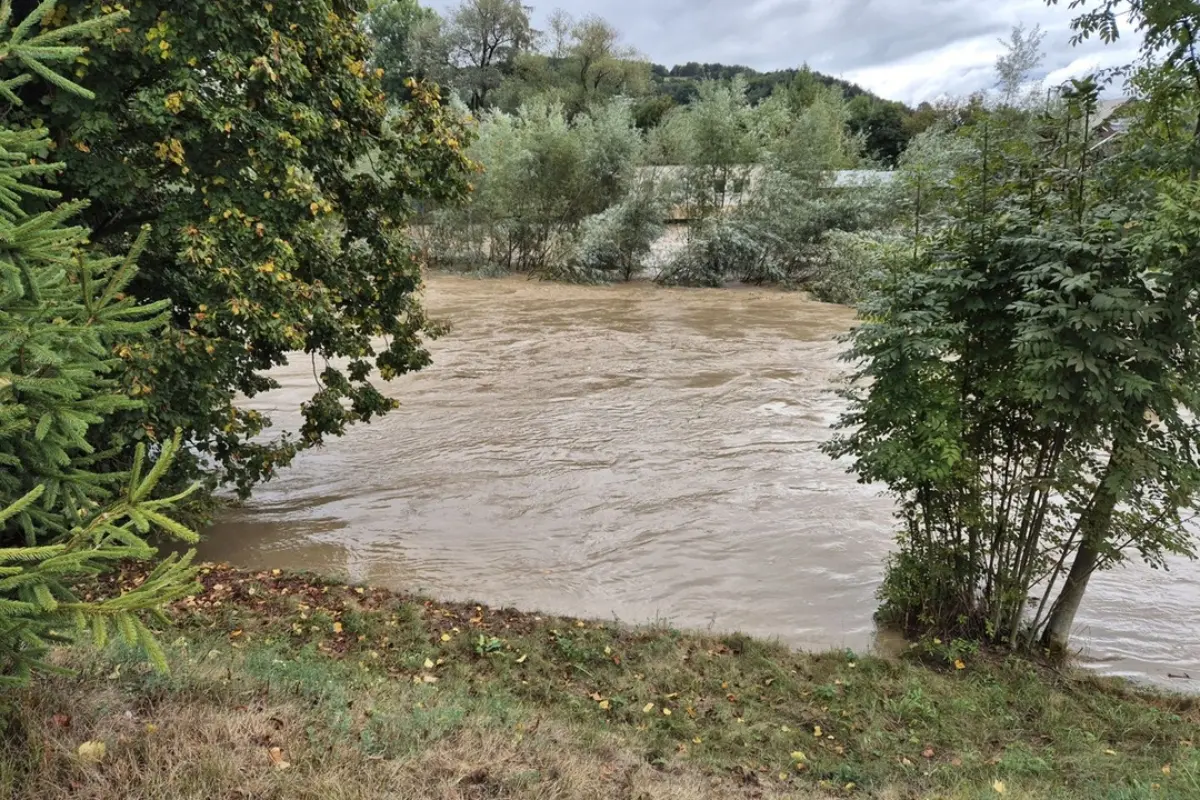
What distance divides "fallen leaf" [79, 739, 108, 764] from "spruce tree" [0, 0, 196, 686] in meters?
0.39

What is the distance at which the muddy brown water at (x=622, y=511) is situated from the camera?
6926mm

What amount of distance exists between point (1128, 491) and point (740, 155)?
928 inches

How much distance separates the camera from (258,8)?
5852mm

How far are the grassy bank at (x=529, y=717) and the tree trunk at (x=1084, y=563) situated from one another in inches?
14.1

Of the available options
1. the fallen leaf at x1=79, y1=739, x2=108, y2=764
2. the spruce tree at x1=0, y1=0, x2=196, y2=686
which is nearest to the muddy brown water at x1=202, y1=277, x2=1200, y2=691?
the fallen leaf at x1=79, y1=739, x2=108, y2=764

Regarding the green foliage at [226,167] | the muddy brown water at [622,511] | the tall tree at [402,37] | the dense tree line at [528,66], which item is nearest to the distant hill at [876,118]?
the dense tree line at [528,66]

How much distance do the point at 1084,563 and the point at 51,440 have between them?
6392 millimetres

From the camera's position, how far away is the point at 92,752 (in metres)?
2.74

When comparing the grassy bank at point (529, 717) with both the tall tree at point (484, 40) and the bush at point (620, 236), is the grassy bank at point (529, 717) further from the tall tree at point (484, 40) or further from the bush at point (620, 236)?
the tall tree at point (484, 40)

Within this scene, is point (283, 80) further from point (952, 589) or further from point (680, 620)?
point (952, 589)

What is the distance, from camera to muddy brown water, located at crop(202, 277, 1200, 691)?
693 centimetres

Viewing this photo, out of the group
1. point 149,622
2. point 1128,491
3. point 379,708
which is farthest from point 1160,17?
point 149,622

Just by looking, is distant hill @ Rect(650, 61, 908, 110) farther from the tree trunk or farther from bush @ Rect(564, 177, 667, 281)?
the tree trunk

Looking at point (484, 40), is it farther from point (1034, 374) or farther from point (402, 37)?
point (1034, 374)
